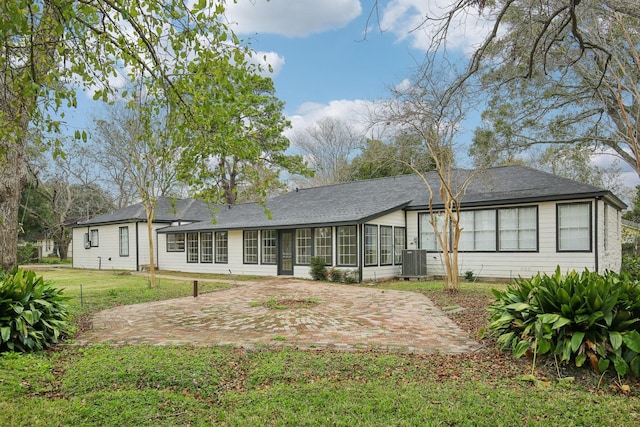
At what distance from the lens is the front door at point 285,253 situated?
1770cm

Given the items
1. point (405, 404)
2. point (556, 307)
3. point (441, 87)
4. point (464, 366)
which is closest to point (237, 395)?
point (405, 404)

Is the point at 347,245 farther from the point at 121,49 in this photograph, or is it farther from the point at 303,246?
the point at 121,49

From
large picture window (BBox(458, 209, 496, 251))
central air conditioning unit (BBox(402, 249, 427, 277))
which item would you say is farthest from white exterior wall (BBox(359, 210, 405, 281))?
large picture window (BBox(458, 209, 496, 251))

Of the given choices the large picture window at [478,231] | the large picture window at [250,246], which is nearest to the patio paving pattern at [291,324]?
the large picture window at [478,231]

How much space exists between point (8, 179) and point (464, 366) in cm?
807

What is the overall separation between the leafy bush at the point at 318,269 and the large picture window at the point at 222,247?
5531 millimetres

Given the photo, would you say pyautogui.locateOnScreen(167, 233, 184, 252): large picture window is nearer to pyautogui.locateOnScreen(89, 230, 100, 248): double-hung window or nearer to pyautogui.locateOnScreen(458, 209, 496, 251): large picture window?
pyautogui.locateOnScreen(89, 230, 100, 248): double-hung window

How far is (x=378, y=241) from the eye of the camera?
623 inches

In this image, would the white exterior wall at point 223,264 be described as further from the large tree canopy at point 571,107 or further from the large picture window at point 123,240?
the large tree canopy at point 571,107

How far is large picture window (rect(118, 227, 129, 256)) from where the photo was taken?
23.9 meters

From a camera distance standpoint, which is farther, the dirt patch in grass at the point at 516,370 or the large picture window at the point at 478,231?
the large picture window at the point at 478,231

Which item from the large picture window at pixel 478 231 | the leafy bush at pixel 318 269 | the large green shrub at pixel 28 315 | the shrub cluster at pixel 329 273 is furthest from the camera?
the leafy bush at pixel 318 269

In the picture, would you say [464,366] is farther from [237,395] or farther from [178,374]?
[178,374]

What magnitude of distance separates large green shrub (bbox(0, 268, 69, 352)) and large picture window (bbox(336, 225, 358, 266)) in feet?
34.1
